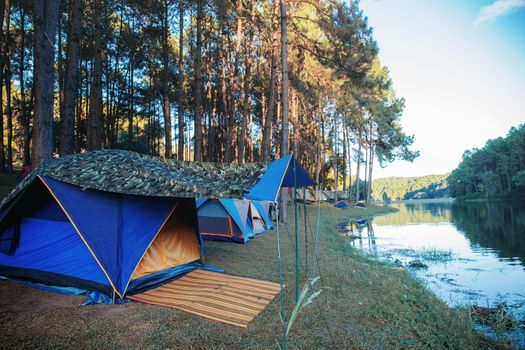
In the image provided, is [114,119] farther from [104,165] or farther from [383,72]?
[383,72]

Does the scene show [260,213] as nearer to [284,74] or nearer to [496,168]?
[284,74]

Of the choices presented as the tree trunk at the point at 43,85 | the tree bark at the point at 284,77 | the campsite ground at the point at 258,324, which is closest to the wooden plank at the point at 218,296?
the campsite ground at the point at 258,324

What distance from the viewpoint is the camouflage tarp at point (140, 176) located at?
4.47 m

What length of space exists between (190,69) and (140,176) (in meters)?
15.6

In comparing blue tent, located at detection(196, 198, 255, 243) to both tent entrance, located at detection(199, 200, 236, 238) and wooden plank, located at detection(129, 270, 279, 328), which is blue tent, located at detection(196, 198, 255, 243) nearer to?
tent entrance, located at detection(199, 200, 236, 238)

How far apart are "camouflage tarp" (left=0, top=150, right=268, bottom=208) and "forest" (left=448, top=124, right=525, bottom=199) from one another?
4812 cm

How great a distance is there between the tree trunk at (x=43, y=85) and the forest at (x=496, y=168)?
50088mm

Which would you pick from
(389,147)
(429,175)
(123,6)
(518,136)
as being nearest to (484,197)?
(518,136)

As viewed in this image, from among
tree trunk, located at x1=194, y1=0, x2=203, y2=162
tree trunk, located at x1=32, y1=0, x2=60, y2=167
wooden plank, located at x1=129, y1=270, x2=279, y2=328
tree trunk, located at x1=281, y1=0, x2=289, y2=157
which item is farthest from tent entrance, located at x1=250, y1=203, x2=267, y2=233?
tree trunk, located at x1=32, y1=0, x2=60, y2=167

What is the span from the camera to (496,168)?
51250 mm

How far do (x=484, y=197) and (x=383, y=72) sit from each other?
39.5 m

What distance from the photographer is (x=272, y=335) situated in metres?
3.33

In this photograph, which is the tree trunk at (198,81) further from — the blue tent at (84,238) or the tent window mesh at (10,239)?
the tent window mesh at (10,239)

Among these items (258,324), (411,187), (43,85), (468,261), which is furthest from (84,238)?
(411,187)
